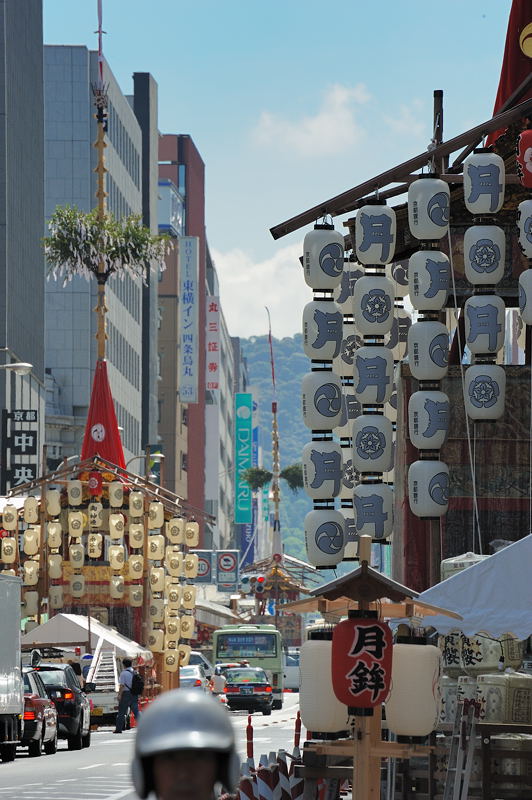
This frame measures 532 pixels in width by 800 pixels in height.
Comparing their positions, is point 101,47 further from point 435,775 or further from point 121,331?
point 435,775

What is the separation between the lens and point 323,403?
28719mm

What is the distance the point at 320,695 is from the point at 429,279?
15.0m

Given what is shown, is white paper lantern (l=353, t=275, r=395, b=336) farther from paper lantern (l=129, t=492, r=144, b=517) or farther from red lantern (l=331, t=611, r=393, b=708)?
paper lantern (l=129, t=492, r=144, b=517)

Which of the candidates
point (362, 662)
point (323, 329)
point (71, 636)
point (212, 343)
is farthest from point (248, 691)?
point (212, 343)

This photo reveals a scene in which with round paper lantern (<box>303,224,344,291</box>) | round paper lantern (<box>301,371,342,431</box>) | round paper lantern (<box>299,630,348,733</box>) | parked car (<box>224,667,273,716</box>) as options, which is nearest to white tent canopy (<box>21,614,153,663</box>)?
parked car (<box>224,667,273,716</box>)

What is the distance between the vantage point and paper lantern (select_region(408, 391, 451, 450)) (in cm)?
2647

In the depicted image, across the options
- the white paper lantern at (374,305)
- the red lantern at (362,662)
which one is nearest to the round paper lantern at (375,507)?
the white paper lantern at (374,305)

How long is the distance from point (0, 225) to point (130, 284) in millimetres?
34501

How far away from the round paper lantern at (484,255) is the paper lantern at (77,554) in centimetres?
2985

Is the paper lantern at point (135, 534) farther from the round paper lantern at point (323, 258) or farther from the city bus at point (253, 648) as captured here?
the round paper lantern at point (323, 258)

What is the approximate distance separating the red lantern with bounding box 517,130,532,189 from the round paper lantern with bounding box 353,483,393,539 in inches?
210

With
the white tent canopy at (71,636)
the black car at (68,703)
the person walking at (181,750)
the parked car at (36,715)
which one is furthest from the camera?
the white tent canopy at (71,636)

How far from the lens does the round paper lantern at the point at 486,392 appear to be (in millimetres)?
25844

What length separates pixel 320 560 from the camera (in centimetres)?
2889
